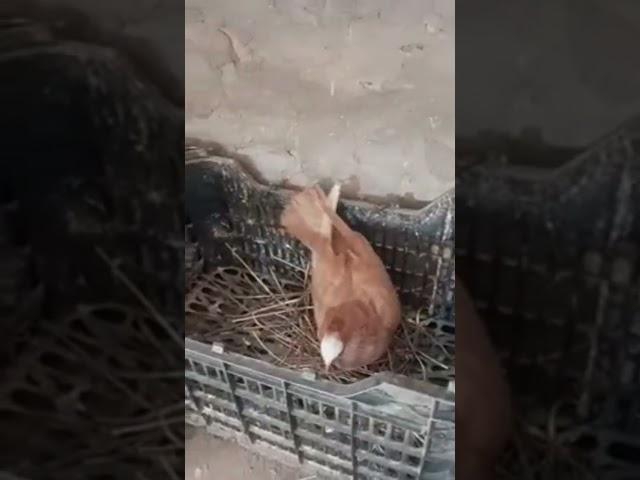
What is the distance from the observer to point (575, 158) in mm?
423

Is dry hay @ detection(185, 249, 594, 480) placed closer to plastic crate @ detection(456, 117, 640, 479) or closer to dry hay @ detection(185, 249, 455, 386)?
dry hay @ detection(185, 249, 455, 386)

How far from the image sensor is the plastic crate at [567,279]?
0.42m

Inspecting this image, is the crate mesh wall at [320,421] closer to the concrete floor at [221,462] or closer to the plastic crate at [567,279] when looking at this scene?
the concrete floor at [221,462]

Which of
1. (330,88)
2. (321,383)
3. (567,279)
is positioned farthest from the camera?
→ (330,88)

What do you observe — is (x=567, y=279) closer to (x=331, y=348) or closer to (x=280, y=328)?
(x=331, y=348)

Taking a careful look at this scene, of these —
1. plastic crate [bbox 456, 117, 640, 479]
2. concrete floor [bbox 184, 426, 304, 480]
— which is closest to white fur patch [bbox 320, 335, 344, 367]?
concrete floor [bbox 184, 426, 304, 480]

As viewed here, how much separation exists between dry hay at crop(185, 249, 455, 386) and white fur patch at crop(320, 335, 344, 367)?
5 cm

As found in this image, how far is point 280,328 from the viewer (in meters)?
1.01

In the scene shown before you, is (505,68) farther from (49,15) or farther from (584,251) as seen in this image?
(49,15)

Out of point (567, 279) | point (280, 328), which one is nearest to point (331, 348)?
point (280, 328)

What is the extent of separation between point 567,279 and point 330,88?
0.59 metres

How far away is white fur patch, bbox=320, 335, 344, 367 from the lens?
86 centimetres

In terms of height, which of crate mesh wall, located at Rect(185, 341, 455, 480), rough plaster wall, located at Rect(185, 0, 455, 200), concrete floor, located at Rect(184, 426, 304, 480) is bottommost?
concrete floor, located at Rect(184, 426, 304, 480)

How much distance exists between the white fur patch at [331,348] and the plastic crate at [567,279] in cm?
41
